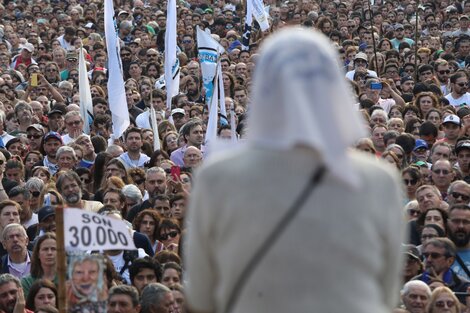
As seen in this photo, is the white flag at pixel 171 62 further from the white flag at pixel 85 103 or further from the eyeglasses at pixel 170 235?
the eyeglasses at pixel 170 235

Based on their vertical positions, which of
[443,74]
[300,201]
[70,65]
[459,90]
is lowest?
[443,74]

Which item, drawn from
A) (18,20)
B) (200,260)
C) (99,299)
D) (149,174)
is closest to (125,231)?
(99,299)

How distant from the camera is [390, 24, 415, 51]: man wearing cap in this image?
24516mm

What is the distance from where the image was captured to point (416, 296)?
9.01m

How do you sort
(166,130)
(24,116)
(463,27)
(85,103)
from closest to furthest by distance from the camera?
(24,116), (166,130), (85,103), (463,27)

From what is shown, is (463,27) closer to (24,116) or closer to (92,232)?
(24,116)

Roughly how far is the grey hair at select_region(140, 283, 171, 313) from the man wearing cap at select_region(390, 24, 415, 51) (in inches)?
620

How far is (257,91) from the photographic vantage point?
3416 millimetres

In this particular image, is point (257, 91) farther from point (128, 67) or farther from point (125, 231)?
point (128, 67)

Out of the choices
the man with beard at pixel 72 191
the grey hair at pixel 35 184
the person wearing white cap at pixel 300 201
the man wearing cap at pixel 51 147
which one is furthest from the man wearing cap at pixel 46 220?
the person wearing white cap at pixel 300 201

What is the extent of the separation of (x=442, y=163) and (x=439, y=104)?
4.93 meters

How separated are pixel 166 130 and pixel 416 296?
8.26 metres

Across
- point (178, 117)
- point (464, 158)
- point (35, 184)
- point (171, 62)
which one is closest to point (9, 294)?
point (35, 184)

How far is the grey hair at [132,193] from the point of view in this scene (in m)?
12.9
